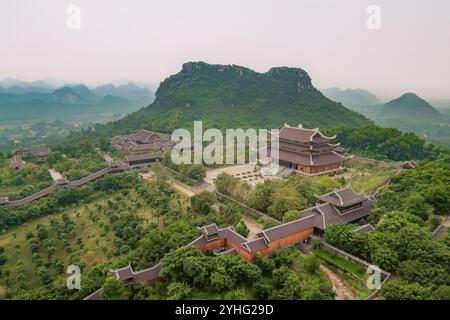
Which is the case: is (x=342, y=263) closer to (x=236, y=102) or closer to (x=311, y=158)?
(x=311, y=158)

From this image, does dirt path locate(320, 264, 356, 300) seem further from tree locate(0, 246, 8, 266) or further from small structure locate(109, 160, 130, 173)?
small structure locate(109, 160, 130, 173)

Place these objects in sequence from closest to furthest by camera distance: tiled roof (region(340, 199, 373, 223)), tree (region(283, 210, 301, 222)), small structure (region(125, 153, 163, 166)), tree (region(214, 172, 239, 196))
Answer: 1. tree (region(283, 210, 301, 222))
2. tiled roof (region(340, 199, 373, 223))
3. tree (region(214, 172, 239, 196))
4. small structure (region(125, 153, 163, 166))

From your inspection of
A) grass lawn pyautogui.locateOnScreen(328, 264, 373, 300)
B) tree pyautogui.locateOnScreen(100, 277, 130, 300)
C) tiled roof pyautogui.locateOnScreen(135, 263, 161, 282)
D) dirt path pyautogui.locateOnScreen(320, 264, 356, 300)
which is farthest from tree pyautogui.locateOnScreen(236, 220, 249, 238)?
tree pyautogui.locateOnScreen(100, 277, 130, 300)

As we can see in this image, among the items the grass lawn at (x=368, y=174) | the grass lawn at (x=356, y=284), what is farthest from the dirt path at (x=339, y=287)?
the grass lawn at (x=368, y=174)

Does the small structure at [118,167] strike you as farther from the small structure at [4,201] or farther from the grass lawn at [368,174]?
the grass lawn at [368,174]
